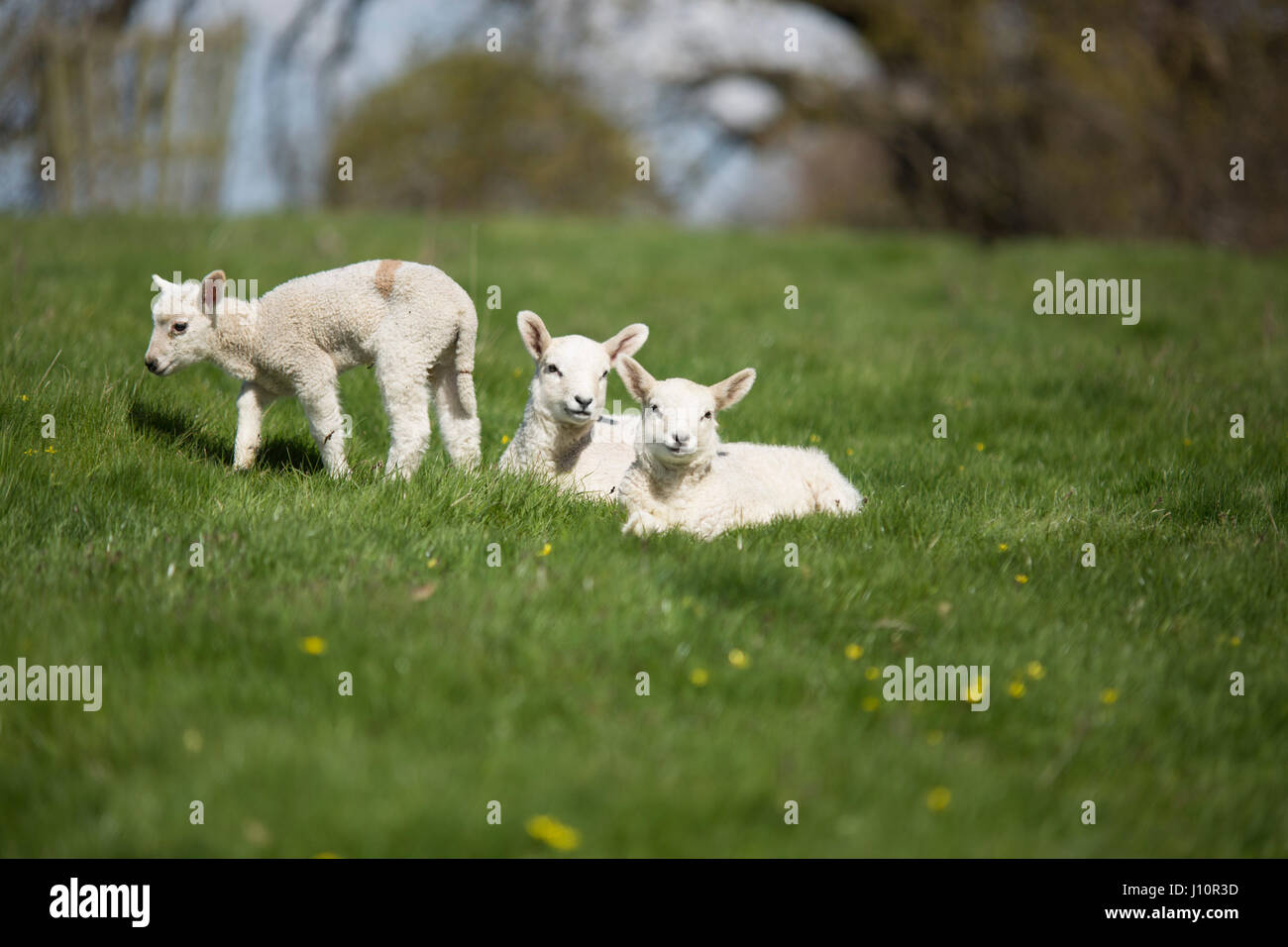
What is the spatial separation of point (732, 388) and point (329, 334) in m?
1.91

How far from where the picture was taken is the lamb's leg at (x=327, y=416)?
490 cm

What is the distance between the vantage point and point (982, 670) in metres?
3.71

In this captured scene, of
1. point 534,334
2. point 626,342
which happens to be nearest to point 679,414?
point 626,342

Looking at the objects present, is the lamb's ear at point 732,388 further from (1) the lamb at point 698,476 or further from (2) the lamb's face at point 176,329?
(2) the lamb's face at point 176,329

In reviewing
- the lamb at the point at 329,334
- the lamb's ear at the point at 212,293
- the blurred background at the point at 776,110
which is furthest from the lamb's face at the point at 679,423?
the blurred background at the point at 776,110

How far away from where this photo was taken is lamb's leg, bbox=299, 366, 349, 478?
16.1 feet

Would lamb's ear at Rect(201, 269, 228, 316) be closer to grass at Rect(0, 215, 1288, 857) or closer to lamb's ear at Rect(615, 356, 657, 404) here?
grass at Rect(0, 215, 1288, 857)

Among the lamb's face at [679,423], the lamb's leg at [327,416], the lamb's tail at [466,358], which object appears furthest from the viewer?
the lamb's tail at [466,358]

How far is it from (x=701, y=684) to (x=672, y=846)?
2.81ft

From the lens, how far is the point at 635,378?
16.4 ft

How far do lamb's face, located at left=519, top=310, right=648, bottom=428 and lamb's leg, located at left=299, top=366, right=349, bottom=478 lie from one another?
3.12ft

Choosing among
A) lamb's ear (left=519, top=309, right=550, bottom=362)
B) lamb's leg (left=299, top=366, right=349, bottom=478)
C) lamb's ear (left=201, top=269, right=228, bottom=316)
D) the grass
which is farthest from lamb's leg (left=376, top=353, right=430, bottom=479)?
lamb's ear (left=201, top=269, right=228, bottom=316)

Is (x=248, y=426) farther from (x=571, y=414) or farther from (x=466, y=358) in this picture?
(x=571, y=414)
